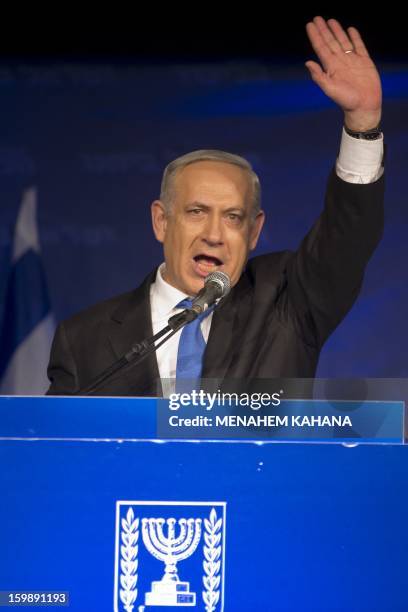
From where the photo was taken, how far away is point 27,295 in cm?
414

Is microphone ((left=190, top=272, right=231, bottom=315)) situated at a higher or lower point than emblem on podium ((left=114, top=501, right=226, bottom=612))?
higher

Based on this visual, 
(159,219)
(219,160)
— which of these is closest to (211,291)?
(219,160)

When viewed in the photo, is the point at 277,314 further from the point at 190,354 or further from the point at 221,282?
the point at 221,282

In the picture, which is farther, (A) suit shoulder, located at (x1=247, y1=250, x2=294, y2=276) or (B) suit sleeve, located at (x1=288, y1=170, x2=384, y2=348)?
(A) suit shoulder, located at (x1=247, y1=250, x2=294, y2=276)

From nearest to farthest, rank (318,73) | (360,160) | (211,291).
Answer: (211,291), (318,73), (360,160)

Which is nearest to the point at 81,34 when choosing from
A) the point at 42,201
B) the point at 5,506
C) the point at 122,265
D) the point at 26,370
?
the point at 42,201

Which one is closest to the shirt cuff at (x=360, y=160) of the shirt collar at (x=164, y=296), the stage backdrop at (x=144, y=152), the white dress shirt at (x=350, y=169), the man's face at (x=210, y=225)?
the white dress shirt at (x=350, y=169)

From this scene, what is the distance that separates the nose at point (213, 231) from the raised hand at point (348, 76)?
26.5 inches

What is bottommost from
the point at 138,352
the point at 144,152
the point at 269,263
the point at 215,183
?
the point at 138,352

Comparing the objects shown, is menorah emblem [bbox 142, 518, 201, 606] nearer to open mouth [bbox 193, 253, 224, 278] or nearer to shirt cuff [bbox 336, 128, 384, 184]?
shirt cuff [bbox 336, 128, 384, 184]

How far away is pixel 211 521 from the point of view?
6.25ft

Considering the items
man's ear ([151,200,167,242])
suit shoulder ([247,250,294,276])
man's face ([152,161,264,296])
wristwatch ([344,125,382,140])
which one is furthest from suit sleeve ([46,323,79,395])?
wristwatch ([344,125,382,140])

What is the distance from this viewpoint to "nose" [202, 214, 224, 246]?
131 inches

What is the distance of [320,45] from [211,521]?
1.48 metres
